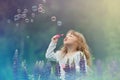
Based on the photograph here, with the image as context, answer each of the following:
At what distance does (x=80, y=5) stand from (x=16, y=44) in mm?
595

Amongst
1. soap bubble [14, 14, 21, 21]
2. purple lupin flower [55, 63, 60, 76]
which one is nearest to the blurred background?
soap bubble [14, 14, 21, 21]

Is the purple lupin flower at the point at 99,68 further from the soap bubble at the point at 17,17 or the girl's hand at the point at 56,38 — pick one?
the soap bubble at the point at 17,17

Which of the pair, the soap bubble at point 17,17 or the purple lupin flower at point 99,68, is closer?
the purple lupin flower at point 99,68

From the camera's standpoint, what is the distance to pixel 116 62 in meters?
2.34

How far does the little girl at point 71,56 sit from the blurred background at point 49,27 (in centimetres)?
4

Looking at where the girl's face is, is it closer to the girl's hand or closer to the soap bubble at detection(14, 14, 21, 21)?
the girl's hand

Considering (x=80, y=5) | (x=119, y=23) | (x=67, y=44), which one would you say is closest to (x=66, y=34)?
(x=67, y=44)

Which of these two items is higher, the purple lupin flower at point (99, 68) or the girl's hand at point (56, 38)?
the girl's hand at point (56, 38)

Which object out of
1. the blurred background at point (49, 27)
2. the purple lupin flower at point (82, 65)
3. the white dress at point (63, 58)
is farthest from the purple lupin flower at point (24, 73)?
the purple lupin flower at point (82, 65)

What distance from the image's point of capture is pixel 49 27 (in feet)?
8.27

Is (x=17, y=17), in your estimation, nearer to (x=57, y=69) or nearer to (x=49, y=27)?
(x=49, y=27)

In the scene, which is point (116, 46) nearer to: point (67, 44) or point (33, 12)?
point (67, 44)

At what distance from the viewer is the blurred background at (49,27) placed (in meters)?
2.38

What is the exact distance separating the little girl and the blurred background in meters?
0.04
